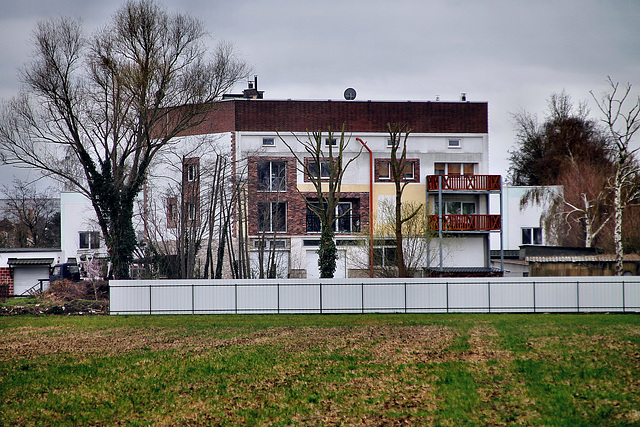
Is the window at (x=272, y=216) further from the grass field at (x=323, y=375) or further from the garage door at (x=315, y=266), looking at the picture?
the grass field at (x=323, y=375)

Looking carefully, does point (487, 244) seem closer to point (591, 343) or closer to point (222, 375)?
point (591, 343)

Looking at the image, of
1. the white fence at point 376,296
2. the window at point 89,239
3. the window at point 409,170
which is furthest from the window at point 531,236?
the window at point 89,239

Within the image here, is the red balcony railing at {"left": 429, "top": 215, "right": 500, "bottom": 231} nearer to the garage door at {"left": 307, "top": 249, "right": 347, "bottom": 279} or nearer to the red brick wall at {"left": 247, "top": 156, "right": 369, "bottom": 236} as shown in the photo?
the red brick wall at {"left": 247, "top": 156, "right": 369, "bottom": 236}

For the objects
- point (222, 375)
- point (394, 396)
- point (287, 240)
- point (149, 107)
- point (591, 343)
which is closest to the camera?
point (394, 396)

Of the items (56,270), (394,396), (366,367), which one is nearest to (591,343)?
(366,367)

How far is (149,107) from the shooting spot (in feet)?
126

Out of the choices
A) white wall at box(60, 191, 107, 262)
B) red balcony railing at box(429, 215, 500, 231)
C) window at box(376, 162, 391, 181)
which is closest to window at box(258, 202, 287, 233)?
window at box(376, 162, 391, 181)

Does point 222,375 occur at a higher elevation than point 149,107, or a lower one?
lower

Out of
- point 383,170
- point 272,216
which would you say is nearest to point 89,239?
point 272,216

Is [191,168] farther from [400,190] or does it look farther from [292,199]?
[400,190]

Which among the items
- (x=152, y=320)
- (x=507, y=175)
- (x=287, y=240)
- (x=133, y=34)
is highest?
(x=133, y=34)

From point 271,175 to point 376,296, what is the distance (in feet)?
60.0

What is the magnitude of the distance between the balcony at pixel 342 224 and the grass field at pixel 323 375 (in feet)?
71.1

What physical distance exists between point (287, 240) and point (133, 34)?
663 inches
